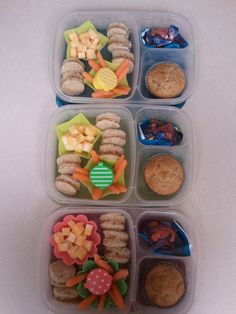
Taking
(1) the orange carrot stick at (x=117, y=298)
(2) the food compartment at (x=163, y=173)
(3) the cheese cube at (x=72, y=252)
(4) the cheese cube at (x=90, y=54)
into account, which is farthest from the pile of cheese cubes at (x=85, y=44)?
(1) the orange carrot stick at (x=117, y=298)

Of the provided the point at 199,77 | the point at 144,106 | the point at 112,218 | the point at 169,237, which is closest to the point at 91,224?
the point at 112,218

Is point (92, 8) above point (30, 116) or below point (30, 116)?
above

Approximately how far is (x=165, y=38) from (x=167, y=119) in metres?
0.26

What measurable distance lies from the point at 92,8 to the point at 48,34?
0.17 m

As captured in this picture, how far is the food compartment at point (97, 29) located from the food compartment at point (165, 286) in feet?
1.59

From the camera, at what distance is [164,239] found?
3.37 ft

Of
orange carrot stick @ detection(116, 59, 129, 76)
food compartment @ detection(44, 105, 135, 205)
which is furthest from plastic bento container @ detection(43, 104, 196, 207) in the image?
orange carrot stick @ detection(116, 59, 129, 76)

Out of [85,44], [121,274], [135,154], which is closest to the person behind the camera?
[121,274]

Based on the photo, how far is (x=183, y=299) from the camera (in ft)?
3.26

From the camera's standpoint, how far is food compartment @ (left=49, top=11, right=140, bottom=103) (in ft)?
3.66

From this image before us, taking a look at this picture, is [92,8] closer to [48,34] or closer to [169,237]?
[48,34]

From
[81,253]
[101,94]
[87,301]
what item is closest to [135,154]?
[101,94]

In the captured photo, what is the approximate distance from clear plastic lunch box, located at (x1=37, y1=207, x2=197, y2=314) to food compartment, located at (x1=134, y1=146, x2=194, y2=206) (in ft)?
0.12

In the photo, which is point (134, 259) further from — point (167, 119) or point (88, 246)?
point (167, 119)
